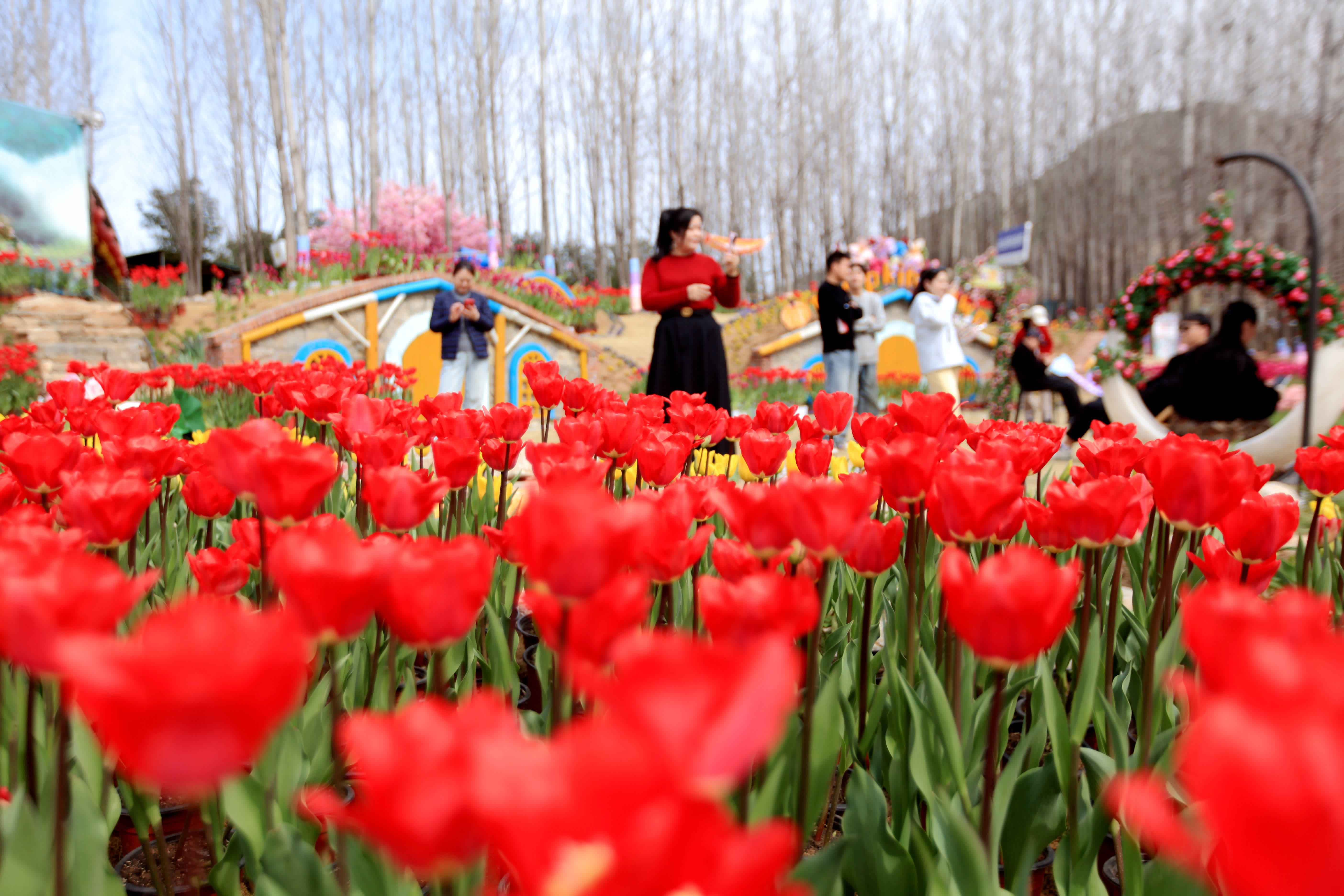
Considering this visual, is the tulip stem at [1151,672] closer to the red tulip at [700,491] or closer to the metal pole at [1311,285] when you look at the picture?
the red tulip at [700,491]

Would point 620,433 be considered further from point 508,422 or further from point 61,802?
point 61,802

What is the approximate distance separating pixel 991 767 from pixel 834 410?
1192 millimetres

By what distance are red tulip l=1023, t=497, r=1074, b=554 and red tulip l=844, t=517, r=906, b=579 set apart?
0.19 m

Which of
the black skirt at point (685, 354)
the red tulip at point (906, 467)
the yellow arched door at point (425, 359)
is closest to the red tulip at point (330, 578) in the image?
the red tulip at point (906, 467)

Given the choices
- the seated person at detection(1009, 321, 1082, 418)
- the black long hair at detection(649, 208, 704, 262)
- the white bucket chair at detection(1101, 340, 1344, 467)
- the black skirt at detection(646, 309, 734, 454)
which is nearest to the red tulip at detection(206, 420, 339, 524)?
the black long hair at detection(649, 208, 704, 262)

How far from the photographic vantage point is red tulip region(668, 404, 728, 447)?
1782mm

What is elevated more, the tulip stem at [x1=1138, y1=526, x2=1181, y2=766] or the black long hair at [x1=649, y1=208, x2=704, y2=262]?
the black long hair at [x1=649, y1=208, x2=704, y2=262]

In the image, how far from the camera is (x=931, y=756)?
38.1 inches

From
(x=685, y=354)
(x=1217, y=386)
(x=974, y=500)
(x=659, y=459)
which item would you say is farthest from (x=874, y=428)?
(x=1217, y=386)

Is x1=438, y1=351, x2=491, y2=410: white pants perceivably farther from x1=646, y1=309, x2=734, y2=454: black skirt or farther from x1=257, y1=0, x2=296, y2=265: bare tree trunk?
x1=257, y1=0, x2=296, y2=265: bare tree trunk

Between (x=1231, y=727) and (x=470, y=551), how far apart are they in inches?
19.3

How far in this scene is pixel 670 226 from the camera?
470 centimetres

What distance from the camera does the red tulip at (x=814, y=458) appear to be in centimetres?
141

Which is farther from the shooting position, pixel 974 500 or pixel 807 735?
pixel 974 500
